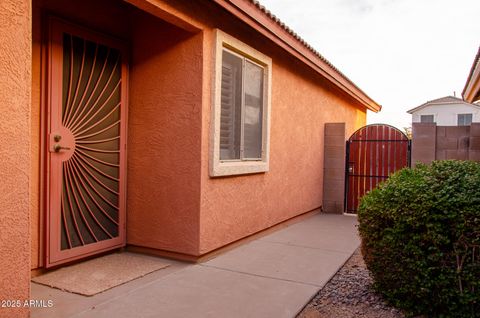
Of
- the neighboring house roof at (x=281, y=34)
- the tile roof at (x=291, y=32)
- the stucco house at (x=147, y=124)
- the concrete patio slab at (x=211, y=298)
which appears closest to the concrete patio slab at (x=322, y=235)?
the stucco house at (x=147, y=124)

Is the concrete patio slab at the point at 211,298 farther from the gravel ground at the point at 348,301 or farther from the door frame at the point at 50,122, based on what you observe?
the door frame at the point at 50,122

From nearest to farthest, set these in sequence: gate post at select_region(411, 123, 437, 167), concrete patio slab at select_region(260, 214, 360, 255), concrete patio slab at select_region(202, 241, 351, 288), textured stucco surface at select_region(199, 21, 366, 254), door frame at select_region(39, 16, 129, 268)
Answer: door frame at select_region(39, 16, 129, 268) → concrete patio slab at select_region(202, 241, 351, 288) → textured stucco surface at select_region(199, 21, 366, 254) → concrete patio slab at select_region(260, 214, 360, 255) → gate post at select_region(411, 123, 437, 167)

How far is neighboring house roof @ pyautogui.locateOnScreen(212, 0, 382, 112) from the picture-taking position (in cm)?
496

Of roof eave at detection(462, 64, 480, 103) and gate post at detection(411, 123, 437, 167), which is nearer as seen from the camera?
roof eave at detection(462, 64, 480, 103)

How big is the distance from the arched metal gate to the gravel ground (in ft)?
17.0

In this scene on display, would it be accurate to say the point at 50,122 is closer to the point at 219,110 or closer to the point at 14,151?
the point at 14,151

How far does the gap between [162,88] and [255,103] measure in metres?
1.73

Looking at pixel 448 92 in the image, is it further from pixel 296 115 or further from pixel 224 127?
pixel 224 127

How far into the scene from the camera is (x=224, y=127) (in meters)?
5.52

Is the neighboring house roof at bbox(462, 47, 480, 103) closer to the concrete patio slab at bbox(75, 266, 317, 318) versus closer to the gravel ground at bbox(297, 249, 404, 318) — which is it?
the gravel ground at bbox(297, 249, 404, 318)

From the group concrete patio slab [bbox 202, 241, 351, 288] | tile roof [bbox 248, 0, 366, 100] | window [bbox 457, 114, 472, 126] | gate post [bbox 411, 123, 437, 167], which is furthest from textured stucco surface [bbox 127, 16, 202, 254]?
window [bbox 457, 114, 472, 126]

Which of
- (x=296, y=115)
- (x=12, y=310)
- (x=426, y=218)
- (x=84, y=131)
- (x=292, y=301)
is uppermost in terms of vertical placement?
(x=296, y=115)

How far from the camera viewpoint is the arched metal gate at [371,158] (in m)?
9.37

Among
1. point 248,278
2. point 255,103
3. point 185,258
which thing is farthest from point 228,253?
point 255,103
